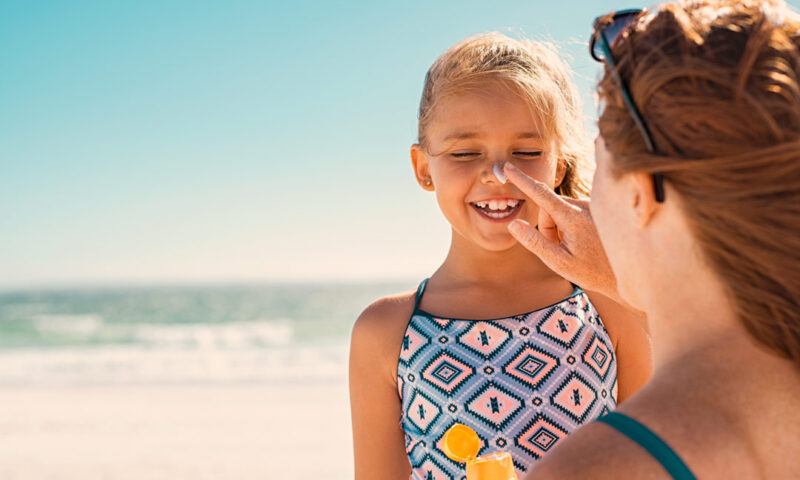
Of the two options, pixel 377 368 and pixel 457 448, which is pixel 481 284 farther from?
pixel 457 448

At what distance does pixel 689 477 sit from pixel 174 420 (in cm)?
972

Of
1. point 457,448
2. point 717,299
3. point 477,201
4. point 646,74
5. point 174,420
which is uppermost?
point 646,74

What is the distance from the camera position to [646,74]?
1.04 m

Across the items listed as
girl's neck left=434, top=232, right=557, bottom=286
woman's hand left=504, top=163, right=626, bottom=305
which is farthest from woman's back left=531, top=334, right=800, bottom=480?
girl's neck left=434, top=232, right=557, bottom=286

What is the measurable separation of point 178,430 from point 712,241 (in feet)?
30.1

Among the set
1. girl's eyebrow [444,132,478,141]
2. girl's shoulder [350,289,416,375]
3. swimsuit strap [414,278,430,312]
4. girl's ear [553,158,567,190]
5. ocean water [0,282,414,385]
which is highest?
girl's eyebrow [444,132,478,141]

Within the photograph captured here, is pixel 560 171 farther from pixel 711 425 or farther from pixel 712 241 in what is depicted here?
pixel 711 425

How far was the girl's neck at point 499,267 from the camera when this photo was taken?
2504 millimetres

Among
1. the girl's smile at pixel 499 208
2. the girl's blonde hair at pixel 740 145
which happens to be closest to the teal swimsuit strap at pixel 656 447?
the girl's blonde hair at pixel 740 145

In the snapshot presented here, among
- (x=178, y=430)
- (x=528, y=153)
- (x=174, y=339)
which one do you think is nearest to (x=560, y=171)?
(x=528, y=153)

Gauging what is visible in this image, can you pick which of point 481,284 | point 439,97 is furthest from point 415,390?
point 439,97

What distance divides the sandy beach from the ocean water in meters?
1.39

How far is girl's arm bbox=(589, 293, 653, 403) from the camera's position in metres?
2.38

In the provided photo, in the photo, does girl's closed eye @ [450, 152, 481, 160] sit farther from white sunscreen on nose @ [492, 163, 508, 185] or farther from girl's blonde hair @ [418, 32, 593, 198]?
girl's blonde hair @ [418, 32, 593, 198]
